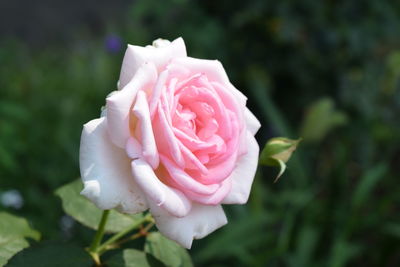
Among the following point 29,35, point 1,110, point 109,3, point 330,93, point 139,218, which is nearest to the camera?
point 139,218

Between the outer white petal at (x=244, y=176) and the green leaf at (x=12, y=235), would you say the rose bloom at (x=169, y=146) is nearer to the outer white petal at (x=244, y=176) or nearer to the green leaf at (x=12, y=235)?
the outer white petal at (x=244, y=176)

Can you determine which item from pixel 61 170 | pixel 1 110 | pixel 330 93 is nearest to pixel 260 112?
pixel 330 93

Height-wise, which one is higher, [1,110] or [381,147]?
[1,110]

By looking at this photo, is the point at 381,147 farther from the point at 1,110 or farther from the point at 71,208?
the point at 71,208

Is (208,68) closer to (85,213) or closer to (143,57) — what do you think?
(143,57)

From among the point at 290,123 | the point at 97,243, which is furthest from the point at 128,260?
the point at 290,123

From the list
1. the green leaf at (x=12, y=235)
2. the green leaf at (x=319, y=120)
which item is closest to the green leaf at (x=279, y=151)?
the green leaf at (x=12, y=235)

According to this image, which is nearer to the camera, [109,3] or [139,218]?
[139,218]

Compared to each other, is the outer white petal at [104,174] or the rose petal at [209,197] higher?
the outer white petal at [104,174]
